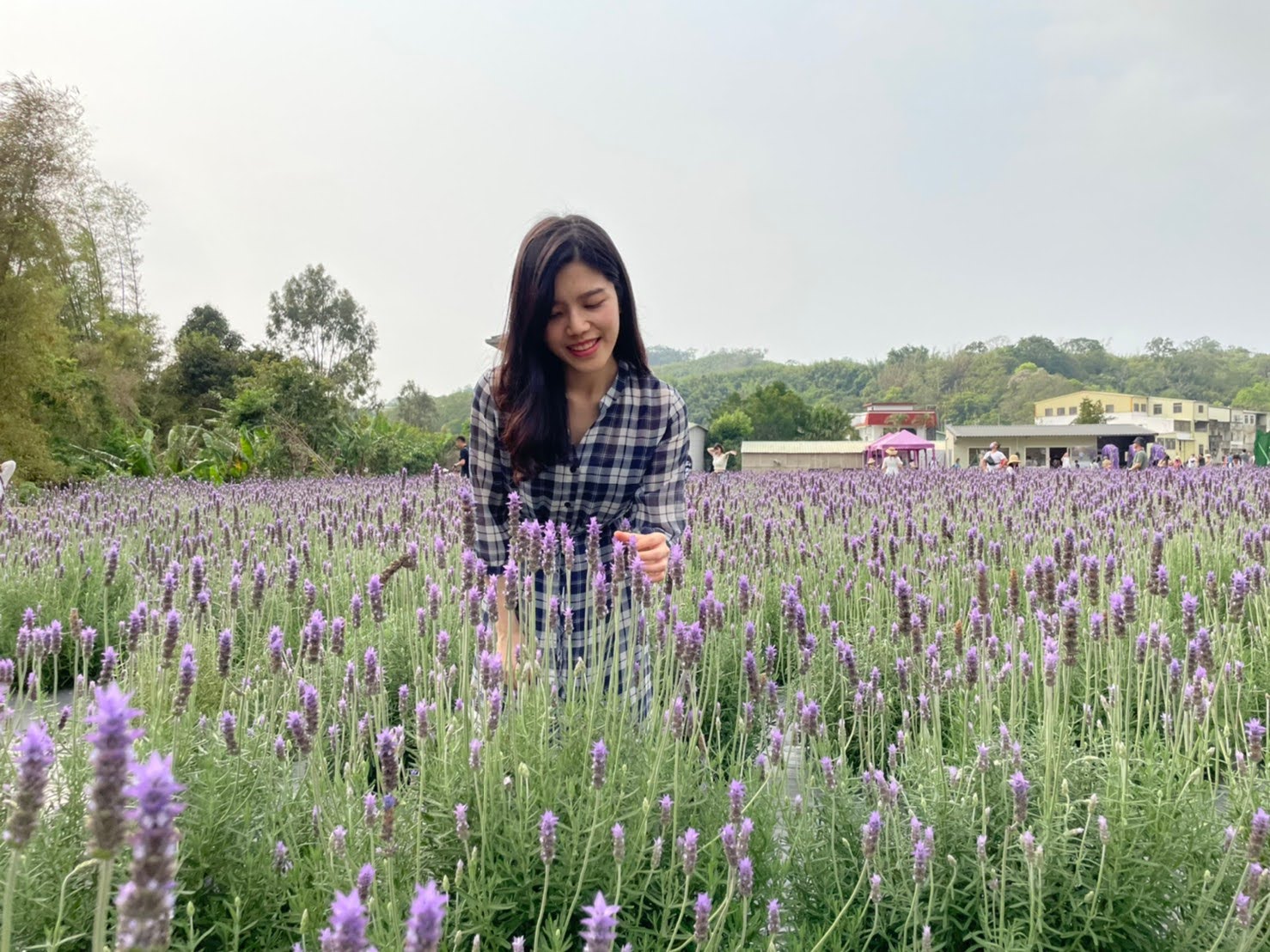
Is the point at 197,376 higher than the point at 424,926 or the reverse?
higher

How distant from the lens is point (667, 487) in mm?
2719

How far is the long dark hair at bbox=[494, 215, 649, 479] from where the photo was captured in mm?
2363

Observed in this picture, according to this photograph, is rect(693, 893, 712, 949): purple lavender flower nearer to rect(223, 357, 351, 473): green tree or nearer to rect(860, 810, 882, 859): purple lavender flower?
rect(860, 810, 882, 859): purple lavender flower

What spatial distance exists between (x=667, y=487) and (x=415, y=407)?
5969 cm

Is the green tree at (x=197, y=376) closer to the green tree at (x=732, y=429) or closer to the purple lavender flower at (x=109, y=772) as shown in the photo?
the purple lavender flower at (x=109, y=772)

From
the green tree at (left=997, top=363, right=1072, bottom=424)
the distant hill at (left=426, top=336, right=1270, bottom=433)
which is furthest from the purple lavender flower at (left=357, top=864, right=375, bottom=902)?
the green tree at (left=997, top=363, right=1072, bottom=424)

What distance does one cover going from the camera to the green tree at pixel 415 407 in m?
59.4

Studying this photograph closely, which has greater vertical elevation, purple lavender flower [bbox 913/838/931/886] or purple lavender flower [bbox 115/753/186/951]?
purple lavender flower [bbox 115/753/186/951]

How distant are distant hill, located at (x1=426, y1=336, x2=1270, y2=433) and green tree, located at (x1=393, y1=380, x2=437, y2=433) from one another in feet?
101

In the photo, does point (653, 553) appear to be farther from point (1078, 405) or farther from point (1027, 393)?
point (1027, 393)

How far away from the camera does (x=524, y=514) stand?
2.79 meters

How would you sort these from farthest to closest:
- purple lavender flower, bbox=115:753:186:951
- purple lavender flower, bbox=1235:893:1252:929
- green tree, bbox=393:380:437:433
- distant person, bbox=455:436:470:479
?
green tree, bbox=393:380:437:433 < distant person, bbox=455:436:470:479 < purple lavender flower, bbox=1235:893:1252:929 < purple lavender flower, bbox=115:753:186:951

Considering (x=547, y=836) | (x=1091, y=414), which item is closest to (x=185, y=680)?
(x=547, y=836)

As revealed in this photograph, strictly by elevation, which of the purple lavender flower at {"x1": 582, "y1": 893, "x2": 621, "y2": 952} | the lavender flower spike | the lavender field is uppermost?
the lavender flower spike
